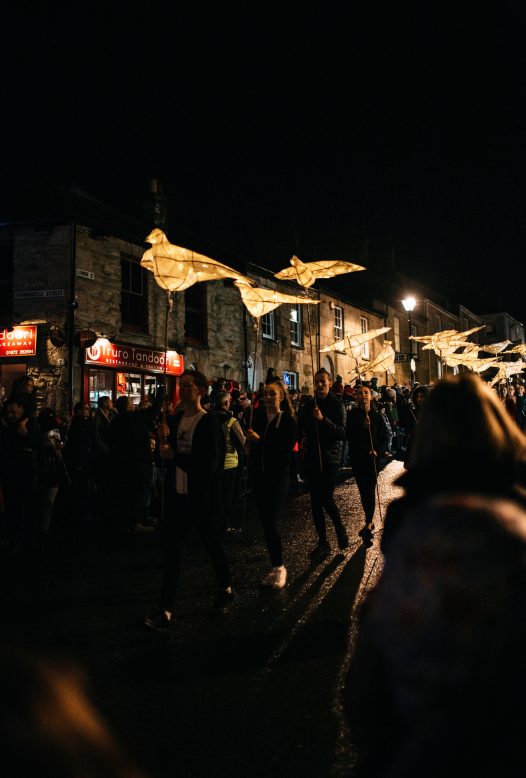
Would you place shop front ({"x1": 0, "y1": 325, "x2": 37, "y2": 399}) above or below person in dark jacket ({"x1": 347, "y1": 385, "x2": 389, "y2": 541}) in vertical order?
above

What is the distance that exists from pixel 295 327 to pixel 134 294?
10.1m

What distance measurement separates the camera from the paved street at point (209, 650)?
10.9 ft

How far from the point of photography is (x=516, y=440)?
5.49ft

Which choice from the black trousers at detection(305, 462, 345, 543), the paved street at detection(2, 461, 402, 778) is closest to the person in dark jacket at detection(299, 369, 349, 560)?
the black trousers at detection(305, 462, 345, 543)

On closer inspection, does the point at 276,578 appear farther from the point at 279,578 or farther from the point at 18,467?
the point at 18,467

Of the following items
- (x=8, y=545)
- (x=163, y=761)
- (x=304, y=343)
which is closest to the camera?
(x=163, y=761)

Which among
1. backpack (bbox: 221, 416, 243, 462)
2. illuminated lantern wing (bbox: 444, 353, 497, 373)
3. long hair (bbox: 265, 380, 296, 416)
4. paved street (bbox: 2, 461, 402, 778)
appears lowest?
paved street (bbox: 2, 461, 402, 778)

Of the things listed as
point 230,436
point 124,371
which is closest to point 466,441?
point 230,436

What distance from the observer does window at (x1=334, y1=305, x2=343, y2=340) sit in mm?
31422

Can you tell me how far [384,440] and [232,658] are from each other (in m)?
5.25

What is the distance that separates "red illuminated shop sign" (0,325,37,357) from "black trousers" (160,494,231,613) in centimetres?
1334

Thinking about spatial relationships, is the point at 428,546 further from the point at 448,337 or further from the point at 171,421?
the point at 448,337

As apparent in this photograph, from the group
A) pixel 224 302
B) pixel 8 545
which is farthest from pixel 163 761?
pixel 224 302

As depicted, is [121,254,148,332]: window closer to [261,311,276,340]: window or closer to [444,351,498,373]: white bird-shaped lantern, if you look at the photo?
[261,311,276,340]: window
